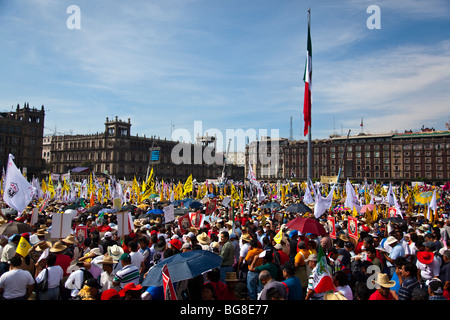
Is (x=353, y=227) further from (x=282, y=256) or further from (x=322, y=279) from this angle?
(x=322, y=279)

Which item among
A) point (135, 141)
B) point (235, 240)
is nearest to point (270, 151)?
point (135, 141)

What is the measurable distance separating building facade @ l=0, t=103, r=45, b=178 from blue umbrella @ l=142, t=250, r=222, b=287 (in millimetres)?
83147

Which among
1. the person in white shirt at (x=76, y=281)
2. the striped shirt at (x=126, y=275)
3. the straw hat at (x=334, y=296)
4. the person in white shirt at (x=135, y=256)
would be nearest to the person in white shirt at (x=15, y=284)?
the person in white shirt at (x=76, y=281)

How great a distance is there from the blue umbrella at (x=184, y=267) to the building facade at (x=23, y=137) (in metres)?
83.1

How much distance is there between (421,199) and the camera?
17562 mm

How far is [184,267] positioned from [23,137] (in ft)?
287

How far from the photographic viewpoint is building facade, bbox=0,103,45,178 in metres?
78.6

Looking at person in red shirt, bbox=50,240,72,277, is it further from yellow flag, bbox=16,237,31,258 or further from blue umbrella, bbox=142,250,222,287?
blue umbrella, bbox=142,250,222,287

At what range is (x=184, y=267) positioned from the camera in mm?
5641

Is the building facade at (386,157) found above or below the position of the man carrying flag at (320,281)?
above

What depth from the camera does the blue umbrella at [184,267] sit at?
5.43 m

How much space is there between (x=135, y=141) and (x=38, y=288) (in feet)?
320

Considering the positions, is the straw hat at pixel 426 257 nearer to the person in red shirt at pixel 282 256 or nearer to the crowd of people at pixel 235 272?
the crowd of people at pixel 235 272

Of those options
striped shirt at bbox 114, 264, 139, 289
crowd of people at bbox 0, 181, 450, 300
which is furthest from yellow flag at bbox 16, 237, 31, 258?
striped shirt at bbox 114, 264, 139, 289
